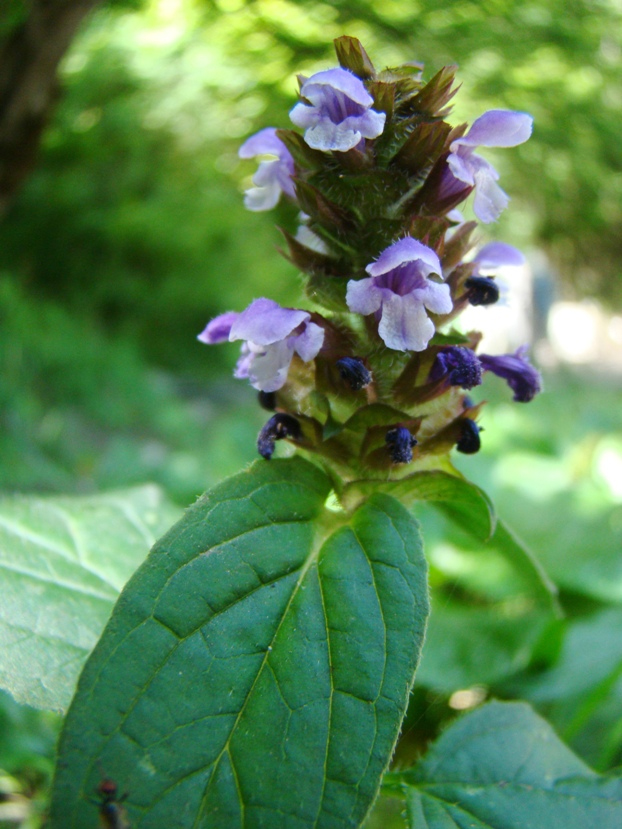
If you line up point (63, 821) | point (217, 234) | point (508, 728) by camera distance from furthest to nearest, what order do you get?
point (217, 234) → point (508, 728) → point (63, 821)

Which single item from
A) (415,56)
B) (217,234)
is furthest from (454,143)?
(217,234)

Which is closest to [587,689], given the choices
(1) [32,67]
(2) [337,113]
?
(2) [337,113]

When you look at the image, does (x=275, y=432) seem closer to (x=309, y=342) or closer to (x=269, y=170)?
(x=309, y=342)

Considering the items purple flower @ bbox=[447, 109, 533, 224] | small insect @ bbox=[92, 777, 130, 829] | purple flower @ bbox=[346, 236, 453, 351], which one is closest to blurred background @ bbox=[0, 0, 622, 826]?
purple flower @ bbox=[447, 109, 533, 224]

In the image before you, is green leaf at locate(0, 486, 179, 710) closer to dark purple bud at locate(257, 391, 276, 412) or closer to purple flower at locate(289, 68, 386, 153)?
dark purple bud at locate(257, 391, 276, 412)

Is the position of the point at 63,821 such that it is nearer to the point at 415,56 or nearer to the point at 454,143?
the point at 454,143

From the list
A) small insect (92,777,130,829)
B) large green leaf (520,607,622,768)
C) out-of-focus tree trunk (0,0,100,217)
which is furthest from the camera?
out-of-focus tree trunk (0,0,100,217)
